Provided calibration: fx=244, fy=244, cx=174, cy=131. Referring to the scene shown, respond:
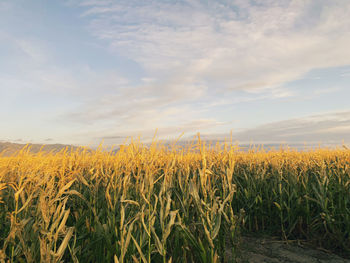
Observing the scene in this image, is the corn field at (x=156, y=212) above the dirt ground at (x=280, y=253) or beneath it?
above

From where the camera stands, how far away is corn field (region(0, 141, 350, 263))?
2096mm

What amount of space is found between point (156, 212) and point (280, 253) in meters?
1.82

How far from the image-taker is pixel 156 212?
2.44 metres

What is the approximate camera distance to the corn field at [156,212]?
2096mm

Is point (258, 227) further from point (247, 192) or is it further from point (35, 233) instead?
point (35, 233)

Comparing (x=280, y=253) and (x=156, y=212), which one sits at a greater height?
(x=156, y=212)

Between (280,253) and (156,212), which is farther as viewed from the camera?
(280,253)

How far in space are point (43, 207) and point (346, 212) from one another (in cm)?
376

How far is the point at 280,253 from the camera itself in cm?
311

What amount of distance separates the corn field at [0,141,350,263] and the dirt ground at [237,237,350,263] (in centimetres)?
18

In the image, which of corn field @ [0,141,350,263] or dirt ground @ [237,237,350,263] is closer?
corn field @ [0,141,350,263]

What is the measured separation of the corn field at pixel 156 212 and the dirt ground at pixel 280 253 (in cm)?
18

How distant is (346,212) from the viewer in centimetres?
339

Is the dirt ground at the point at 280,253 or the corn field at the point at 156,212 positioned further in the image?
the dirt ground at the point at 280,253
